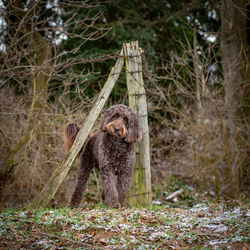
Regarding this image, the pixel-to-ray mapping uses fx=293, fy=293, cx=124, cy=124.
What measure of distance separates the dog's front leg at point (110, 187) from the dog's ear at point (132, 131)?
0.70 m

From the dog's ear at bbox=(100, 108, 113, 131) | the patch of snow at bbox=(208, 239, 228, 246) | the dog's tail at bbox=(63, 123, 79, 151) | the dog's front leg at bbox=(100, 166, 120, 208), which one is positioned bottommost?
the patch of snow at bbox=(208, 239, 228, 246)

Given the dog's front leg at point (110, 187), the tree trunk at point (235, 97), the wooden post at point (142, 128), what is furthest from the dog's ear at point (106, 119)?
the tree trunk at point (235, 97)

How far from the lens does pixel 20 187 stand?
902 centimetres

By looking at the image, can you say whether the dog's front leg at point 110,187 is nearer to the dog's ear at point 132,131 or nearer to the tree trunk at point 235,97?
the dog's ear at point 132,131

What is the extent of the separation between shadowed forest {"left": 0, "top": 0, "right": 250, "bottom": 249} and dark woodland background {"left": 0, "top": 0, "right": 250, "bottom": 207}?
44 millimetres

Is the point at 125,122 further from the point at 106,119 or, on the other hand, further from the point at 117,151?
the point at 117,151

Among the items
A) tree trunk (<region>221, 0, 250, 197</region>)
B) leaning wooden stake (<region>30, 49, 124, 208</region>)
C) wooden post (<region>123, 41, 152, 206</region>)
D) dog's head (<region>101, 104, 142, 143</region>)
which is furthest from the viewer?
tree trunk (<region>221, 0, 250, 197</region>)

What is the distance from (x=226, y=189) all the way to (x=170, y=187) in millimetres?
2349

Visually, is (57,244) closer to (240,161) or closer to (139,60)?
(139,60)

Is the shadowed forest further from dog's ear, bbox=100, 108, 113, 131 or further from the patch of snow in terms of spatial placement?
dog's ear, bbox=100, 108, 113, 131

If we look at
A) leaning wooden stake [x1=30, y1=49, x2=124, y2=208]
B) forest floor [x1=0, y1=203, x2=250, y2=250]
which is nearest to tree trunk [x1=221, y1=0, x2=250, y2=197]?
leaning wooden stake [x1=30, y1=49, x2=124, y2=208]

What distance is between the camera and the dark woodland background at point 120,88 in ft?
24.7

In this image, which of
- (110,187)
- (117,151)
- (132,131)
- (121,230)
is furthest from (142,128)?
(121,230)

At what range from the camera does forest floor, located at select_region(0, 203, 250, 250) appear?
3.83m
